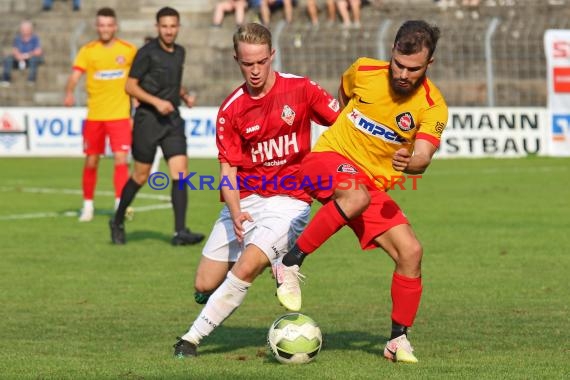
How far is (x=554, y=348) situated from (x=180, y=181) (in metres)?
6.46

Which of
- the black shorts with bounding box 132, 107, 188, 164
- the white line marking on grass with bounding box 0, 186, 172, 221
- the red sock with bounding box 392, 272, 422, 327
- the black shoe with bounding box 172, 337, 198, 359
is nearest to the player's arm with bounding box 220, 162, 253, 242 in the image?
the black shoe with bounding box 172, 337, 198, 359

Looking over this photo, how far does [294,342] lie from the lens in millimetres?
7434

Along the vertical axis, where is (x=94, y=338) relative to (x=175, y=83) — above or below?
below

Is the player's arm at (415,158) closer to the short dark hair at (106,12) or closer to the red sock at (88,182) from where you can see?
the short dark hair at (106,12)

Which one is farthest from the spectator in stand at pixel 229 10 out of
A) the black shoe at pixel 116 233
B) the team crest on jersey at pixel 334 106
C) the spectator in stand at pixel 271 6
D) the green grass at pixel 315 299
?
the team crest on jersey at pixel 334 106

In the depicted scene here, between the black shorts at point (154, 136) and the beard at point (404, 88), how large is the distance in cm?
641

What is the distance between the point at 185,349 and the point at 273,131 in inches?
55.2

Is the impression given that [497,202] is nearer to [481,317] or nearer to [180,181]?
[180,181]

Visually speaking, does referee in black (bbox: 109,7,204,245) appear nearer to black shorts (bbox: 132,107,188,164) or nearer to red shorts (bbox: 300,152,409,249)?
black shorts (bbox: 132,107,188,164)

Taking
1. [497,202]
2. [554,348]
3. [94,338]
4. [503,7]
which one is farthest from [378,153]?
[503,7]

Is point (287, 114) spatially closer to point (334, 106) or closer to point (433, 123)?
point (334, 106)

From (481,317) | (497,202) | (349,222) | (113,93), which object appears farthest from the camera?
(497,202)

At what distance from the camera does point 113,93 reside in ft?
52.1

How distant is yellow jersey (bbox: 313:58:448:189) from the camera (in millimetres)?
7461
